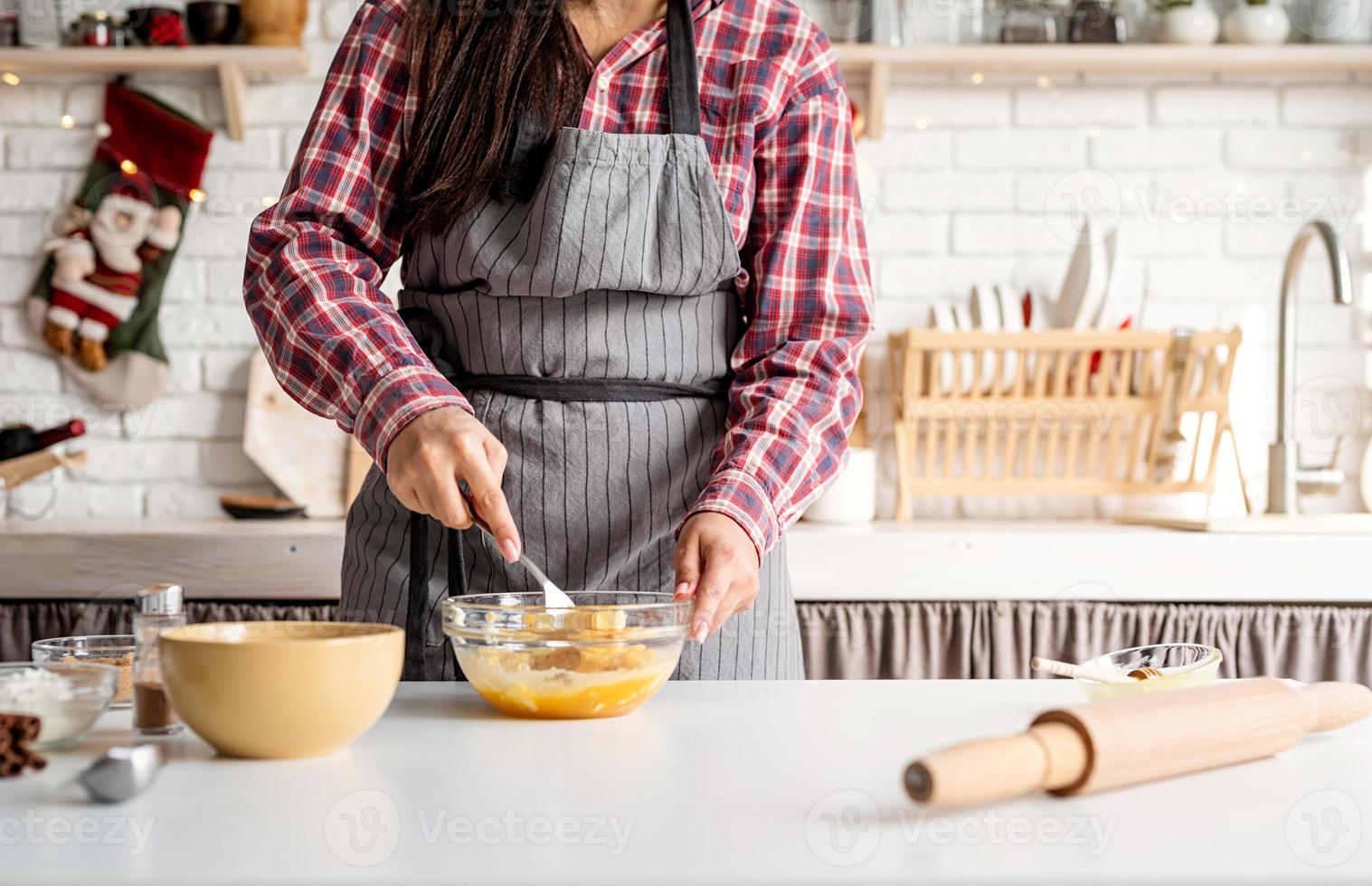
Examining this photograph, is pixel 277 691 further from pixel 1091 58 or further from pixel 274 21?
pixel 1091 58

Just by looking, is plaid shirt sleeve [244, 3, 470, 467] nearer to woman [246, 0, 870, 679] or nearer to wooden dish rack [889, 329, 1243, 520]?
woman [246, 0, 870, 679]

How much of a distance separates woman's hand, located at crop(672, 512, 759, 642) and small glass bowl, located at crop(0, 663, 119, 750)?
1.21 feet

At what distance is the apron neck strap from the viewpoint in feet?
3.81

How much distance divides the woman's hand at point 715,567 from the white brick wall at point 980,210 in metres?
1.53

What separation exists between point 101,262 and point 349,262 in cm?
152

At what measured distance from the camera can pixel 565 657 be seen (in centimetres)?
80

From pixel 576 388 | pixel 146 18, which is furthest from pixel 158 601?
pixel 146 18

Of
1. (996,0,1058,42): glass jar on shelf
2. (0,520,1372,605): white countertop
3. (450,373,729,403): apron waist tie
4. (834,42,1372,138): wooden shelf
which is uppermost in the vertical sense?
(996,0,1058,42): glass jar on shelf

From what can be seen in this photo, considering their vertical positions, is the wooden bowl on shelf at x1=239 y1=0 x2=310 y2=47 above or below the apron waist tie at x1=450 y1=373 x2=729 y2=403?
above

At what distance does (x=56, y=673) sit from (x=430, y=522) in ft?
1.34

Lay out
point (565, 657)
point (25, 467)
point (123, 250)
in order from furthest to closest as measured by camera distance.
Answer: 1. point (123, 250)
2. point (25, 467)
3. point (565, 657)

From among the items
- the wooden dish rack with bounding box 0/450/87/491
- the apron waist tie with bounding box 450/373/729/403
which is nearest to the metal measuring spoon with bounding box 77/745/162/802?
the apron waist tie with bounding box 450/373/729/403

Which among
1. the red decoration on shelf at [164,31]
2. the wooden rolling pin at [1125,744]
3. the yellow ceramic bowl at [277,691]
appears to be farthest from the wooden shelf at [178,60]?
the wooden rolling pin at [1125,744]
